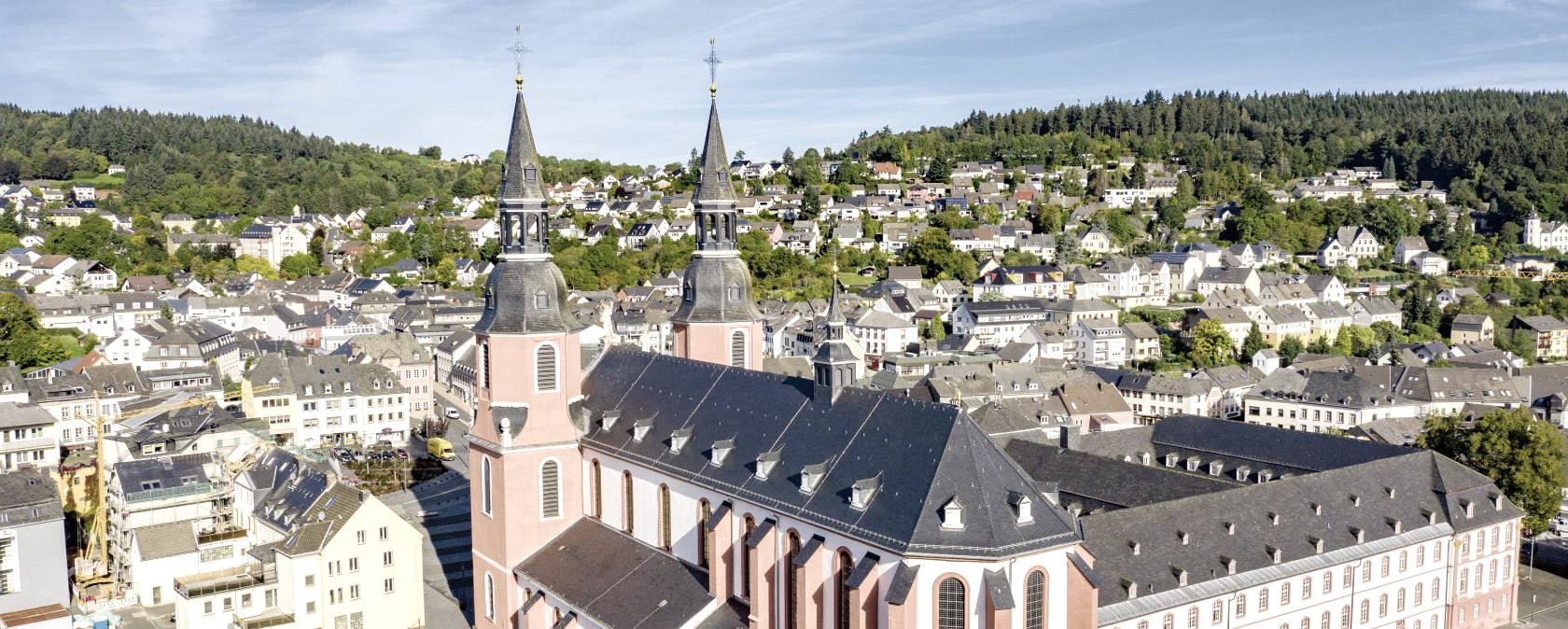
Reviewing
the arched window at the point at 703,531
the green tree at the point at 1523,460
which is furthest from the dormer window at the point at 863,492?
the green tree at the point at 1523,460

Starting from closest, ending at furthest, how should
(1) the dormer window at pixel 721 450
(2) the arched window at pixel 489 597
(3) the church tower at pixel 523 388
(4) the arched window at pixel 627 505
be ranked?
(1) the dormer window at pixel 721 450
(4) the arched window at pixel 627 505
(3) the church tower at pixel 523 388
(2) the arched window at pixel 489 597

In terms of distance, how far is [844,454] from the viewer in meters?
30.2

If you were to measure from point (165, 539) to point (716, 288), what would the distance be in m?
24.6

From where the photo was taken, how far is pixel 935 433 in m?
28.2

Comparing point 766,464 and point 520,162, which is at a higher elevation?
point 520,162

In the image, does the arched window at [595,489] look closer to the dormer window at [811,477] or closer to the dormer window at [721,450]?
the dormer window at [721,450]

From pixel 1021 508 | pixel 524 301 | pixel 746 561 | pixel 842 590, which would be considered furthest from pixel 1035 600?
pixel 524 301

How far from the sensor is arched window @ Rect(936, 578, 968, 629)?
27.0 meters

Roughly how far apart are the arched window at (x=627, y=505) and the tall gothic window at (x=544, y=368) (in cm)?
399

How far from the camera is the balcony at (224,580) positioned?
138 feet

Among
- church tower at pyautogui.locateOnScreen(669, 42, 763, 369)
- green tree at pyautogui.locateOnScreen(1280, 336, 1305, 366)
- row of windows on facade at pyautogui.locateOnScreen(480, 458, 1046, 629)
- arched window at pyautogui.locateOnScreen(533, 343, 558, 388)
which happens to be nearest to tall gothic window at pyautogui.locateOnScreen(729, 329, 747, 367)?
church tower at pyautogui.locateOnScreen(669, 42, 763, 369)

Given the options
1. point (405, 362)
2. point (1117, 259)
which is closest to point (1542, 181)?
point (1117, 259)

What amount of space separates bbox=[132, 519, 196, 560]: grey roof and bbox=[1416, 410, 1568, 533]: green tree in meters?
54.4

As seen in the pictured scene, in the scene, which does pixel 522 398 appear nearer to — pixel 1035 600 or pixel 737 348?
pixel 737 348
